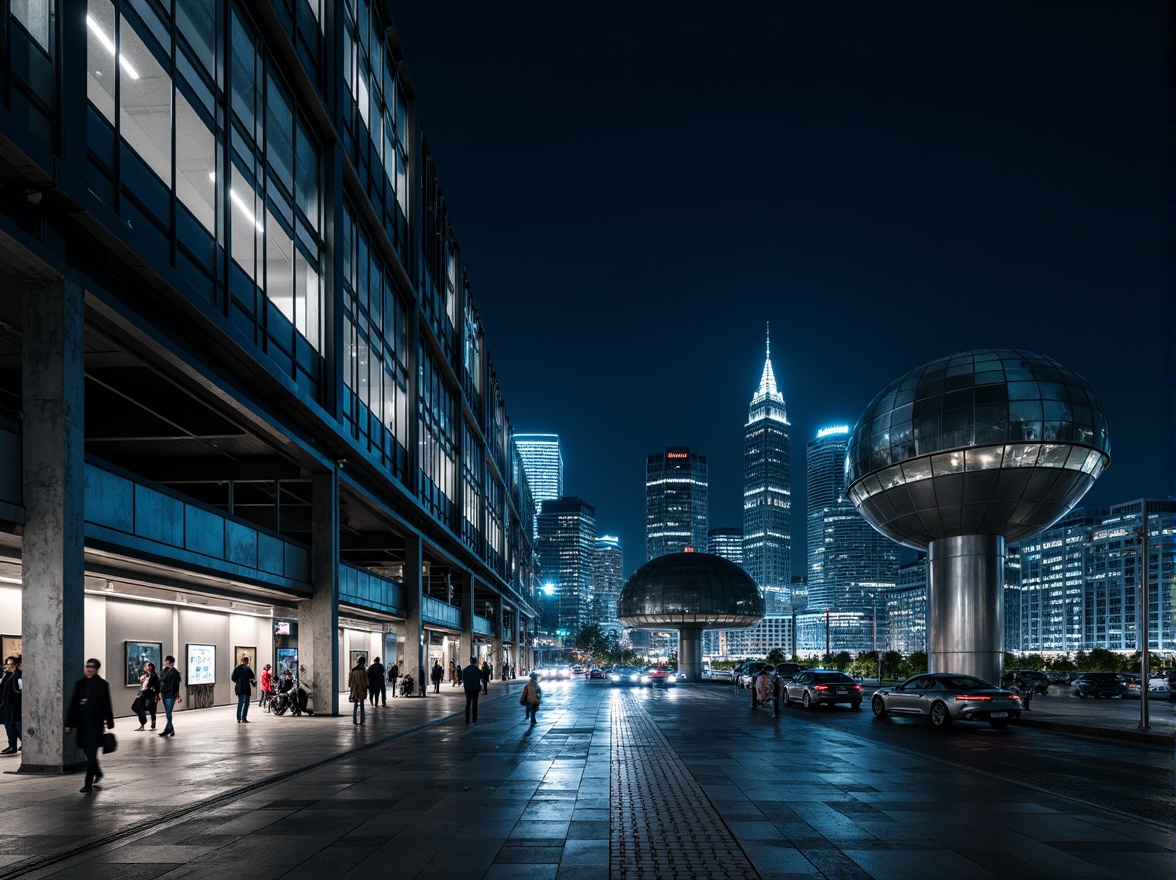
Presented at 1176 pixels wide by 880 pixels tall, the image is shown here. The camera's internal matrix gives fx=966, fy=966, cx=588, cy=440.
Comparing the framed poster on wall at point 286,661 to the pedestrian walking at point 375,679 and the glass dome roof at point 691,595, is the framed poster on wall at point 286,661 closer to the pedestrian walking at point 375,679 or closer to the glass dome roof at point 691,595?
the pedestrian walking at point 375,679

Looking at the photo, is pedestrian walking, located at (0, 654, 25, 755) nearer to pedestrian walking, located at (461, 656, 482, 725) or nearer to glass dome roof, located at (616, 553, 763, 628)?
pedestrian walking, located at (461, 656, 482, 725)

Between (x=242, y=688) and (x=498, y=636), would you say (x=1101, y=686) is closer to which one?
(x=242, y=688)

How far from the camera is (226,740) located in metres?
20.6

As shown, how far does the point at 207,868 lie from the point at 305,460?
774 inches

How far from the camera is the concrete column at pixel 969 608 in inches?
1393

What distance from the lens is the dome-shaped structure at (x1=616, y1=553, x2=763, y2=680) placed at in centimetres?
9019

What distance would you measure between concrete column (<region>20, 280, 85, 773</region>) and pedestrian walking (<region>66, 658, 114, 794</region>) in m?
1.51

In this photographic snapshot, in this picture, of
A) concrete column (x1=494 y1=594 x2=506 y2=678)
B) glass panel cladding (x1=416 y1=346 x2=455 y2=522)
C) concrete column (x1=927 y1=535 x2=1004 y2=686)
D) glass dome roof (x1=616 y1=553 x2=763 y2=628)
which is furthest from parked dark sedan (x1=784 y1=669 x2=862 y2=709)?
glass dome roof (x1=616 y1=553 x2=763 y2=628)

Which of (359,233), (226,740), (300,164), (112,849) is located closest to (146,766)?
(226,740)

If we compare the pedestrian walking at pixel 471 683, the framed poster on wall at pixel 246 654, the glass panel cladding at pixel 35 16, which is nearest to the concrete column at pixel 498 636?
the framed poster on wall at pixel 246 654

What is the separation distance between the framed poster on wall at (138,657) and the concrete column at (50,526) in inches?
536

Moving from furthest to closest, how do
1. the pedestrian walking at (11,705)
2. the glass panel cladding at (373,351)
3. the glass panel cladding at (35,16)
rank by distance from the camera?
the glass panel cladding at (373,351)
the pedestrian walking at (11,705)
the glass panel cladding at (35,16)

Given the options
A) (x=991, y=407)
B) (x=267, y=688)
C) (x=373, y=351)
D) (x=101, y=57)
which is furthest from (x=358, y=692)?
(x=991, y=407)

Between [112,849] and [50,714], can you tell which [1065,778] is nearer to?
Result: [112,849]
